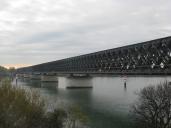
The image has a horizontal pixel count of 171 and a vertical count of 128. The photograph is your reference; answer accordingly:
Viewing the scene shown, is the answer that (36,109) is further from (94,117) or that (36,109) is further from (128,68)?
(128,68)

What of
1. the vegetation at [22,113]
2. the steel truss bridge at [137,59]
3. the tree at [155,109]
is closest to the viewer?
the vegetation at [22,113]

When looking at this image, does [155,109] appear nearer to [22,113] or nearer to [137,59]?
[22,113]

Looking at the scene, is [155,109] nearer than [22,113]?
No

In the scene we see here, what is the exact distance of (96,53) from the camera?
121062 millimetres

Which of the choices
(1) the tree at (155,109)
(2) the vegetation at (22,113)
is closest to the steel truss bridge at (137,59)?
(1) the tree at (155,109)

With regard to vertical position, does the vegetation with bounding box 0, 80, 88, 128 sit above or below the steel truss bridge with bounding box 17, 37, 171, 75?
below

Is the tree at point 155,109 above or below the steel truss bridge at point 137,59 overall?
below

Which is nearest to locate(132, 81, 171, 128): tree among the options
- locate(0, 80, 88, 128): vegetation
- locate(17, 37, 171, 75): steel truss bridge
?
locate(0, 80, 88, 128): vegetation

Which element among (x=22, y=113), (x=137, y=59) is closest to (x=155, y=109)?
(x=22, y=113)

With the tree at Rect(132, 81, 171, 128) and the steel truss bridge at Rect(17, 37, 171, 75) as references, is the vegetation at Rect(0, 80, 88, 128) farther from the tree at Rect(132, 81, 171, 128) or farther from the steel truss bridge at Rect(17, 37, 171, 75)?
the steel truss bridge at Rect(17, 37, 171, 75)

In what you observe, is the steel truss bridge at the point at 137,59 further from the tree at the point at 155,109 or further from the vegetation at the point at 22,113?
the vegetation at the point at 22,113

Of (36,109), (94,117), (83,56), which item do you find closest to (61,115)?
(36,109)

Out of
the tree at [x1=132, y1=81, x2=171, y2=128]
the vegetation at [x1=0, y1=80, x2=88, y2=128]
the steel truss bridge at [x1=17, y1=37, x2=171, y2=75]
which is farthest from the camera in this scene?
the steel truss bridge at [x1=17, y1=37, x2=171, y2=75]

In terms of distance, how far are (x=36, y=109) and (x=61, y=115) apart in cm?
302
